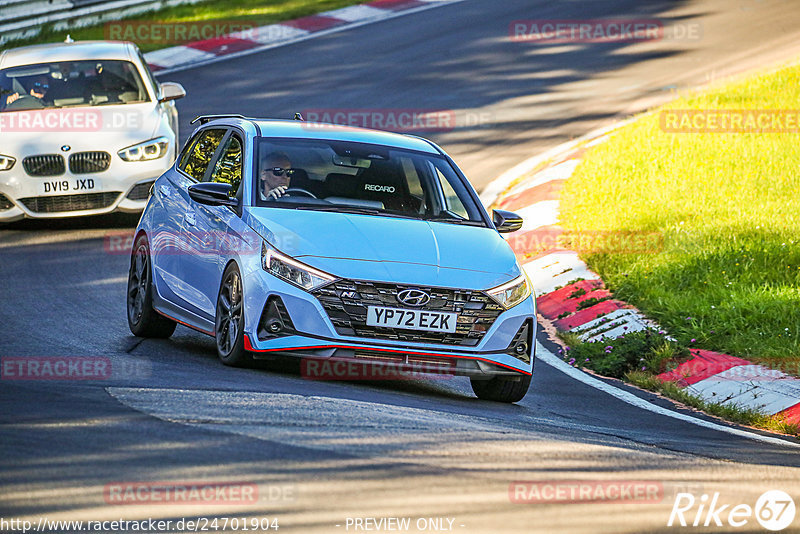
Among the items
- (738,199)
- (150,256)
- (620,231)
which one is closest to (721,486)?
(150,256)

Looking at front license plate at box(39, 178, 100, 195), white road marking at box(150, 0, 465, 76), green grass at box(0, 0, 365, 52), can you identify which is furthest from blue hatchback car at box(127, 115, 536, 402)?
green grass at box(0, 0, 365, 52)

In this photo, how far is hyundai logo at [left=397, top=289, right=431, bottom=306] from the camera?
7754 millimetres

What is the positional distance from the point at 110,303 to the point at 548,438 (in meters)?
5.47

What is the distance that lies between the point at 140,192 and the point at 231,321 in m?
6.31

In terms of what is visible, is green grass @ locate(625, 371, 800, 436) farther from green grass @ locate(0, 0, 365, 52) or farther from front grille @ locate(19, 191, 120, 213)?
green grass @ locate(0, 0, 365, 52)

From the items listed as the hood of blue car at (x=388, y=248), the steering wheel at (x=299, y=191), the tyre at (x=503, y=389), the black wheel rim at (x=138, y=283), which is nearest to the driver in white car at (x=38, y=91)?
the black wheel rim at (x=138, y=283)

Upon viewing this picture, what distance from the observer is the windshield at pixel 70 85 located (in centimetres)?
1454

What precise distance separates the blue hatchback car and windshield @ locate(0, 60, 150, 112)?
17.4 ft

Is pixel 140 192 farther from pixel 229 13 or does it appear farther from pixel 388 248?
pixel 229 13

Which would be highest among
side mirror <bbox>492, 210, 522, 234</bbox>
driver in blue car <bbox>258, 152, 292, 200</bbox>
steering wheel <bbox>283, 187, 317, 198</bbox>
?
driver in blue car <bbox>258, 152, 292, 200</bbox>

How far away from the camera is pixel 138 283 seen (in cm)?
994

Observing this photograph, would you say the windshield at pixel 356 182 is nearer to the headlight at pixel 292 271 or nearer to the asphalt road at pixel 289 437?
the headlight at pixel 292 271

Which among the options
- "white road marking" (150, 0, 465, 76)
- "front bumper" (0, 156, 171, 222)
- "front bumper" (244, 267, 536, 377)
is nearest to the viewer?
"front bumper" (244, 267, 536, 377)

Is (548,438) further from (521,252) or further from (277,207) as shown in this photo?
(521,252)
